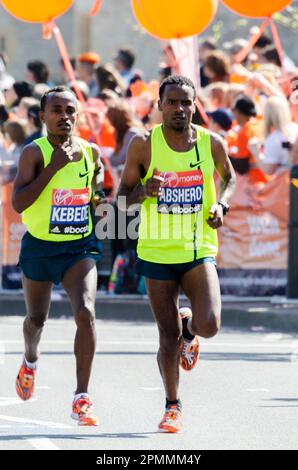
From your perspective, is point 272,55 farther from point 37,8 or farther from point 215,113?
point 37,8

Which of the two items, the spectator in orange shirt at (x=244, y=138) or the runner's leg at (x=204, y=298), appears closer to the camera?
the runner's leg at (x=204, y=298)

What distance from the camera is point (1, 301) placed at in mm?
15102

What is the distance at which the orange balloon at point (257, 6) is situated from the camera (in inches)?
552

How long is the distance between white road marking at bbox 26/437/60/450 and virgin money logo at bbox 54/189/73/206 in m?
1.40

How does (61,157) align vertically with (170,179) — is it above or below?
above

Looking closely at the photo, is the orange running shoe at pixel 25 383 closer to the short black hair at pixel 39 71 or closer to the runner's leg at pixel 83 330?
the runner's leg at pixel 83 330

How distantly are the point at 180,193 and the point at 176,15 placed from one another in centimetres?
657

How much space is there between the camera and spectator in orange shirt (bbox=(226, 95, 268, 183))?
48.3 feet

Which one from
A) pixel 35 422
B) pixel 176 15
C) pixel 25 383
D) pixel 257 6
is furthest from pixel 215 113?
pixel 35 422

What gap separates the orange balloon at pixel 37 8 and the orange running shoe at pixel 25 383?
248 inches

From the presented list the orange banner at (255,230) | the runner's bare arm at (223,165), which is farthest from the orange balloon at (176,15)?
the runner's bare arm at (223,165)

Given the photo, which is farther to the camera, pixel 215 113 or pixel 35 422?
pixel 215 113

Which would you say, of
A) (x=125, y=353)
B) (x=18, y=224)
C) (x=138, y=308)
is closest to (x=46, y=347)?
(x=125, y=353)

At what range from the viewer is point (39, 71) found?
18.7 m
